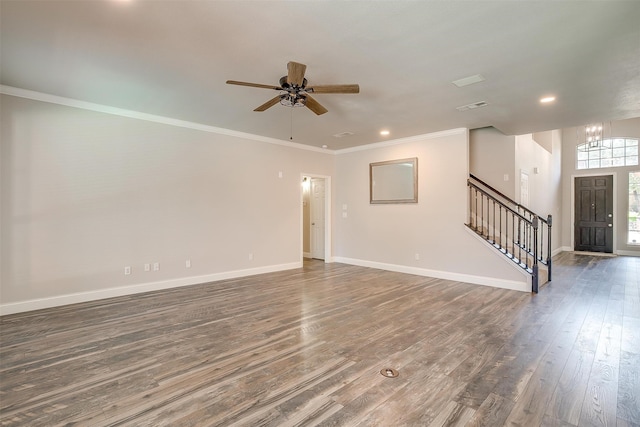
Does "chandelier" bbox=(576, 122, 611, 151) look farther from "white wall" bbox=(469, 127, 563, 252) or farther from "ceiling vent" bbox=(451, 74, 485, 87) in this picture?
"ceiling vent" bbox=(451, 74, 485, 87)

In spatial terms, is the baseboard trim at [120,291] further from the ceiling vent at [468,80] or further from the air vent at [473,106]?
the ceiling vent at [468,80]

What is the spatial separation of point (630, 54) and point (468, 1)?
2.08 meters

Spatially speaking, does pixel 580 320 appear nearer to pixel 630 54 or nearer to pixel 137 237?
pixel 630 54

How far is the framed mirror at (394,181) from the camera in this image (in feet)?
21.1

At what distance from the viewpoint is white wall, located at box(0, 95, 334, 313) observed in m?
3.92

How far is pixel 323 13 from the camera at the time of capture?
91.9 inches

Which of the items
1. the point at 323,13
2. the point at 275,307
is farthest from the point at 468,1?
the point at 275,307

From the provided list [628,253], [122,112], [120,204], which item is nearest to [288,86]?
[122,112]

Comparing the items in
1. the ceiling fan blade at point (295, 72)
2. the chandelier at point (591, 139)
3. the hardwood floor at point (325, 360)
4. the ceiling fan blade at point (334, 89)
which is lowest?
the hardwood floor at point (325, 360)

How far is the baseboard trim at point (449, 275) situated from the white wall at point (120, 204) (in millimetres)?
2216

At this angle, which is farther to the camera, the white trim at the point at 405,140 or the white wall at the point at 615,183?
the white wall at the point at 615,183

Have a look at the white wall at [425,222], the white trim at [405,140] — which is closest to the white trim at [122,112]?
the white trim at [405,140]

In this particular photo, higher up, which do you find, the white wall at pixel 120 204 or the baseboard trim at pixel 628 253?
the white wall at pixel 120 204

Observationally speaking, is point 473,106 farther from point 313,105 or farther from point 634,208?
point 634,208
